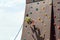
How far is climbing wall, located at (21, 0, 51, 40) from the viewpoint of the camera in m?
12.5

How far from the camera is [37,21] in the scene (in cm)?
1284

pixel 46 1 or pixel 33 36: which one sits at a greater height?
pixel 46 1

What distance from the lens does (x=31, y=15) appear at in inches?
517

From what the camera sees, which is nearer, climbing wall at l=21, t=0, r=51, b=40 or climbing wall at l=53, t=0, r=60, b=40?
climbing wall at l=53, t=0, r=60, b=40

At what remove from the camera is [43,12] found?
1287 cm

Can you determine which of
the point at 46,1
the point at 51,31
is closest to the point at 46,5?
the point at 46,1

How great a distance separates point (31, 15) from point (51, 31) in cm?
119

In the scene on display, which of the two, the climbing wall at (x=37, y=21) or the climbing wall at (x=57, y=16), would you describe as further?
the climbing wall at (x=37, y=21)

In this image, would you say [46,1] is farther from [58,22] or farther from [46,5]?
[58,22]

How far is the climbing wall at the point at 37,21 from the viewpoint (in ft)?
41.0

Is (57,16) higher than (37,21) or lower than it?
higher

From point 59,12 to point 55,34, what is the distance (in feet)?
2.87

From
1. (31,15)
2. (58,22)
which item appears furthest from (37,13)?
(58,22)

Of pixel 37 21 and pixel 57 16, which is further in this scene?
pixel 37 21
